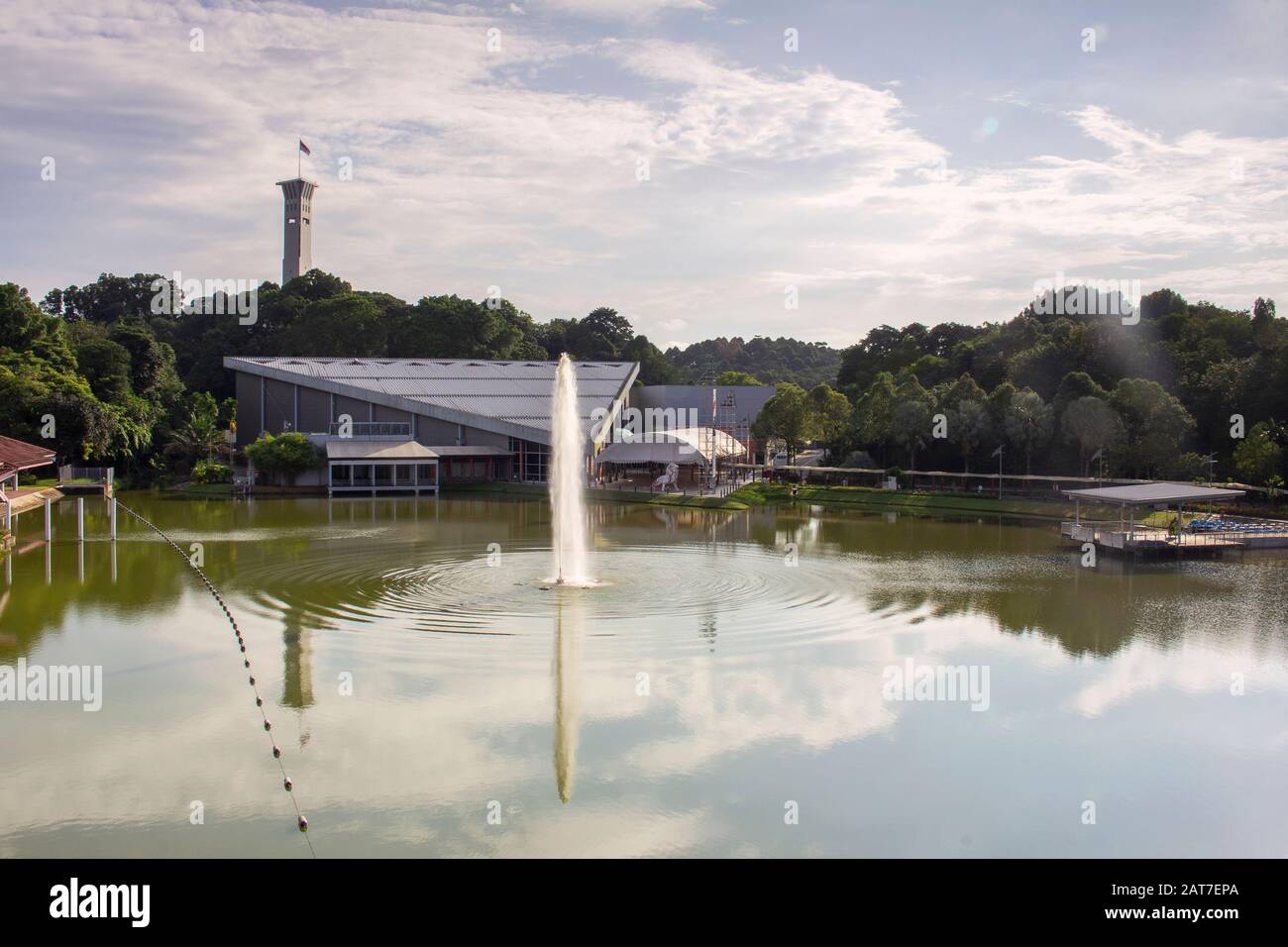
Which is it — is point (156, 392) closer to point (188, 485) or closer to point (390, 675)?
point (188, 485)

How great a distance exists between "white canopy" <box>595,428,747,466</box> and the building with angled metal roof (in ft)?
4.19

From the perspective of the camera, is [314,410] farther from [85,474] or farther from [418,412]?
[85,474]

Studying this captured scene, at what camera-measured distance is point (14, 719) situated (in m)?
13.2

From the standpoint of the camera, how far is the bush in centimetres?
4816

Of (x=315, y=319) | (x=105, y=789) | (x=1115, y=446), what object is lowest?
(x=105, y=789)

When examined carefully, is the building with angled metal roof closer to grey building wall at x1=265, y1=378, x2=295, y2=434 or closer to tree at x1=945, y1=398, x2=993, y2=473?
grey building wall at x1=265, y1=378, x2=295, y2=434

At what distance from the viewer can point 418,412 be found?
51.3 meters

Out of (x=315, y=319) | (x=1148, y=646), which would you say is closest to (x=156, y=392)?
(x=315, y=319)

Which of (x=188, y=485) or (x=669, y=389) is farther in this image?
(x=669, y=389)

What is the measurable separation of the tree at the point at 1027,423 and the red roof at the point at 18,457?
33923mm

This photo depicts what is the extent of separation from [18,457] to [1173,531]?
104 ft

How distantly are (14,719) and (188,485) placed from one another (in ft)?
120

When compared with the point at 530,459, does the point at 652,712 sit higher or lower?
lower

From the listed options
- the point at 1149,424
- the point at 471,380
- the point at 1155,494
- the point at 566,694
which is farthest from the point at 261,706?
the point at 471,380
